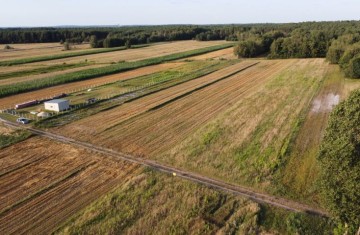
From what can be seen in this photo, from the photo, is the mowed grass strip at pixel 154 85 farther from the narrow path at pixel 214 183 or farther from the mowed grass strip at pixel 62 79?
the mowed grass strip at pixel 62 79

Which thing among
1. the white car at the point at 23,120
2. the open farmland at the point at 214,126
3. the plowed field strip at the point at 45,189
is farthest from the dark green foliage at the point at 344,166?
the white car at the point at 23,120

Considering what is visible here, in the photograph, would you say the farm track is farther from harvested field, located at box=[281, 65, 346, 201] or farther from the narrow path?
harvested field, located at box=[281, 65, 346, 201]

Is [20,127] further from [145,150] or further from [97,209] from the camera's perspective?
[97,209]

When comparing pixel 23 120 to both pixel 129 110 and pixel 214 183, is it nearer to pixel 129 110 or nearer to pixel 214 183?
pixel 129 110

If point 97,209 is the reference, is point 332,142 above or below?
above

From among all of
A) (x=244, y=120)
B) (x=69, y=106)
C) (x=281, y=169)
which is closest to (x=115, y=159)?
(x=281, y=169)
